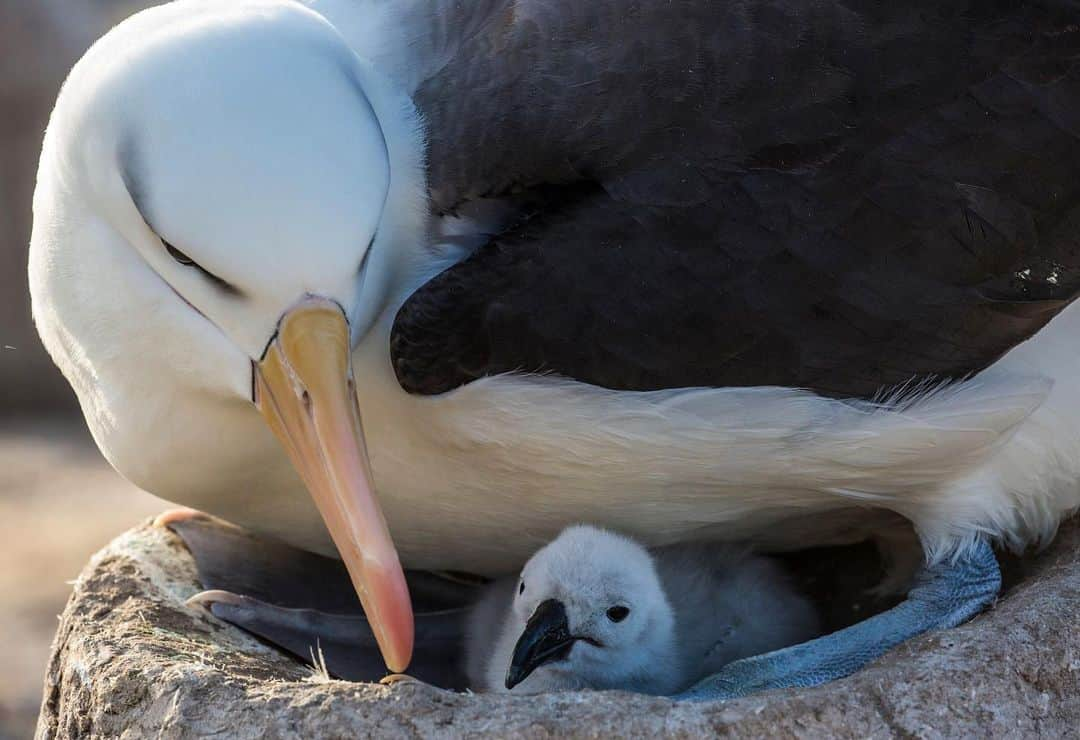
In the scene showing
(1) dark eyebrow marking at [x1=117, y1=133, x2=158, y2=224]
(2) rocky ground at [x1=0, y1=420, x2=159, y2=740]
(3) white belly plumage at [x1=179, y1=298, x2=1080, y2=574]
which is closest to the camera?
(1) dark eyebrow marking at [x1=117, y1=133, x2=158, y2=224]

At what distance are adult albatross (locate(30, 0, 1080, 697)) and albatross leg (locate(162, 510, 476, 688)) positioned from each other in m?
0.47

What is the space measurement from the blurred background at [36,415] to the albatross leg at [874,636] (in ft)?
14.1

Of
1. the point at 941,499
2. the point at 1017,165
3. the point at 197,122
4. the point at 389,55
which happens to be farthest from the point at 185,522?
the point at 1017,165

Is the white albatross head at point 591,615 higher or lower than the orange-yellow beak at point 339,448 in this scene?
lower

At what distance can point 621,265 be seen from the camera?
311 cm

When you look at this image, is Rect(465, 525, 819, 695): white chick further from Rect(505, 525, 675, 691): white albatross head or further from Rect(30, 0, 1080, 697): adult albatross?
Rect(30, 0, 1080, 697): adult albatross

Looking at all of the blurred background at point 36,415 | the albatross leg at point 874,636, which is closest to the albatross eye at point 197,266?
the albatross leg at point 874,636

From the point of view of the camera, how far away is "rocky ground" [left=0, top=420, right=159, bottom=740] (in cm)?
642

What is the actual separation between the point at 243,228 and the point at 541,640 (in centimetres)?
109

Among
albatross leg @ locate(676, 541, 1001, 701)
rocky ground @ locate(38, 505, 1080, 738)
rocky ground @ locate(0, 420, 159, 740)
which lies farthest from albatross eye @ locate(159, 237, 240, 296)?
rocky ground @ locate(0, 420, 159, 740)

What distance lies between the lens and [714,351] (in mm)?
3164

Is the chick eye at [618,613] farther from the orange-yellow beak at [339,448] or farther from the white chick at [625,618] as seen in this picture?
the orange-yellow beak at [339,448]

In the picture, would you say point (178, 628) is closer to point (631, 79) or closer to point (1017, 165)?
point (631, 79)

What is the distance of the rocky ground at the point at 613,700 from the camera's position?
282cm
